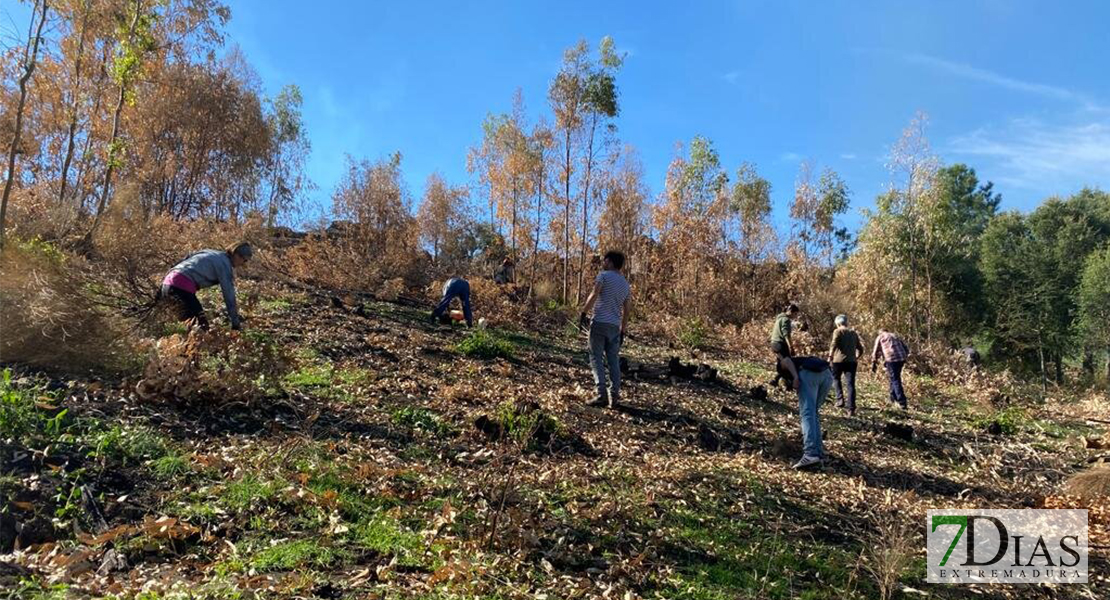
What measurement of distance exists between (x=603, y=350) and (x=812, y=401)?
2245mm

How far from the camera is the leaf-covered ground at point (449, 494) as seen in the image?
124 inches

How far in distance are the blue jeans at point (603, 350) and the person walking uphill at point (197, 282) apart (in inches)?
143

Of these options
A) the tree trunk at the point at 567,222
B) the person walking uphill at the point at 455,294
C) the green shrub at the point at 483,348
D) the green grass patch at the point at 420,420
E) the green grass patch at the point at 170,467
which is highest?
the tree trunk at the point at 567,222

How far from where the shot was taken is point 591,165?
2288 cm

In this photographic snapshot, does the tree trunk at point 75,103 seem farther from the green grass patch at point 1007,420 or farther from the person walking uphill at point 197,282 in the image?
the green grass patch at point 1007,420

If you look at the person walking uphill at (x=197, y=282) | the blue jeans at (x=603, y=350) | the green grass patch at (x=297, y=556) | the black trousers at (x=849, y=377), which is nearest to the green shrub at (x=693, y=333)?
the black trousers at (x=849, y=377)

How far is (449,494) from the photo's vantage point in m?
4.13

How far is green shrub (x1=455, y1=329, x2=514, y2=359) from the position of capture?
930 centimetres

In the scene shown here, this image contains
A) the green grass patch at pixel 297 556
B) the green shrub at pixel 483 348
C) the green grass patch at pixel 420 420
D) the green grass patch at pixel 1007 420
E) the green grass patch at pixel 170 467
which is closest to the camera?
the green grass patch at pixel 297 556

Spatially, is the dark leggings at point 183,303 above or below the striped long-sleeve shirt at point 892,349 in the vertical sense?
above

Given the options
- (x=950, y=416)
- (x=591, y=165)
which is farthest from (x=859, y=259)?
(x=950, y=416)

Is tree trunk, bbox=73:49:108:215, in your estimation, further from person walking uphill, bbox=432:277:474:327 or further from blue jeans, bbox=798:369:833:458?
blue jeans, bbox=798:369:833:458

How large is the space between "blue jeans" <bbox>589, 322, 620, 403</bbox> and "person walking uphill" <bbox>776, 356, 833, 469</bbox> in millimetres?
1824

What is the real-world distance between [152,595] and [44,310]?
378 cm
